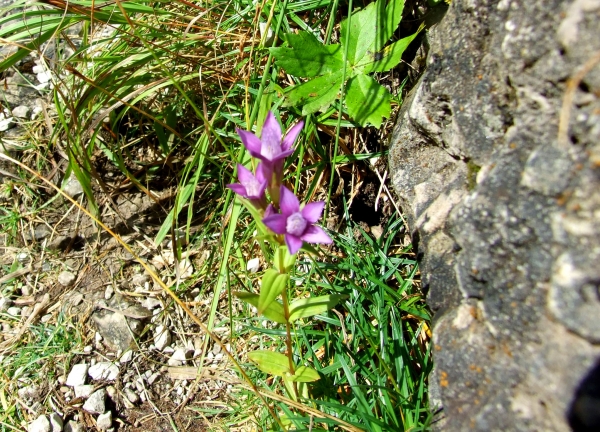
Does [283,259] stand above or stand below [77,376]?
above

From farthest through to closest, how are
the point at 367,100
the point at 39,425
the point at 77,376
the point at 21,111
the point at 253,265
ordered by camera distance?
the point at 21,111
the point at 253,265
the point at 77,376
the point at 39,425
the point at 367,100

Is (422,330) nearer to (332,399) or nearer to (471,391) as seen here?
(332,399)

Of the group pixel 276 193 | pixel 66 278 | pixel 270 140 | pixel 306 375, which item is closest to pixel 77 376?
pixel 66 278

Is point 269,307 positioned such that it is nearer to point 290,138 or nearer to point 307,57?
point 290,138

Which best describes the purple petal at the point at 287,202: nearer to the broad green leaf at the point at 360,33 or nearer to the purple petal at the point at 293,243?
the purple petal at the point at 293,243

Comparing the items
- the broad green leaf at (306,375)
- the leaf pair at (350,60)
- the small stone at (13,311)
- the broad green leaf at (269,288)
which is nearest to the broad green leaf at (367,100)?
the leaf pair at (350,60)

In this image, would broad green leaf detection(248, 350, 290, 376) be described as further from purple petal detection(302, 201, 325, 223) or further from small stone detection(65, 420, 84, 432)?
small stone detection(65, 420, 84, 432)

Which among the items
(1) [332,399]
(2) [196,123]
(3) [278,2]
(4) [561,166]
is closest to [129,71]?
(2) [196,123]
